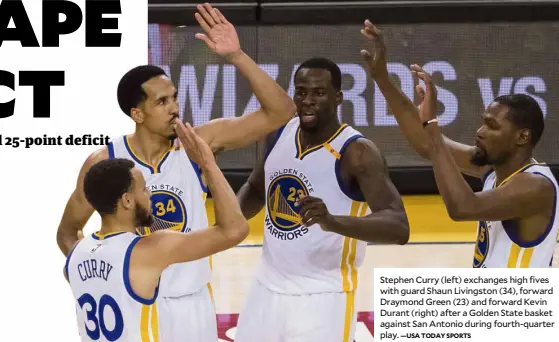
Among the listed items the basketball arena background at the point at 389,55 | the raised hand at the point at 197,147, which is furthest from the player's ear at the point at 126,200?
the basketball arena background at the point at 389,55

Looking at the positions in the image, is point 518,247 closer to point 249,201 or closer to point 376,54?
point 376,54

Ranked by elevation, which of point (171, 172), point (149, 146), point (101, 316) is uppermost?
point (149, 146)

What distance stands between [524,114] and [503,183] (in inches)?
13.0

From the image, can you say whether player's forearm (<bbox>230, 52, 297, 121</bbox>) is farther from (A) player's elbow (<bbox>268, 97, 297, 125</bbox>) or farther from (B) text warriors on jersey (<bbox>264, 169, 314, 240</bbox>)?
(B) text warriors on jersey (<bbox>264, 169, 314, 240</bbox>)

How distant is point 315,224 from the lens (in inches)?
202

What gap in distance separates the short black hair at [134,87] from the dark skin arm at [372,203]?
97 centimetres

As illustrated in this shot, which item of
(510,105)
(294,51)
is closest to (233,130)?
(510,105)

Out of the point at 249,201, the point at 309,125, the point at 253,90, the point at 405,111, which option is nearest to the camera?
the point at 253,90

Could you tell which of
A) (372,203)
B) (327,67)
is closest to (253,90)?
(327,67)

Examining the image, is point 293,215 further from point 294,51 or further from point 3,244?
point 294,51

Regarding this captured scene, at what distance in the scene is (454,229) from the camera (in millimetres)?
8617

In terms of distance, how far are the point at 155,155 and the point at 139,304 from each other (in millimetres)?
1084

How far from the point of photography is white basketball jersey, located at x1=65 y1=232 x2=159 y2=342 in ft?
13.4

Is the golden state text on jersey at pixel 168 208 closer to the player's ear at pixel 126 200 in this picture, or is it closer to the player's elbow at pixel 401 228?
the player's ear at pixel 126 200
